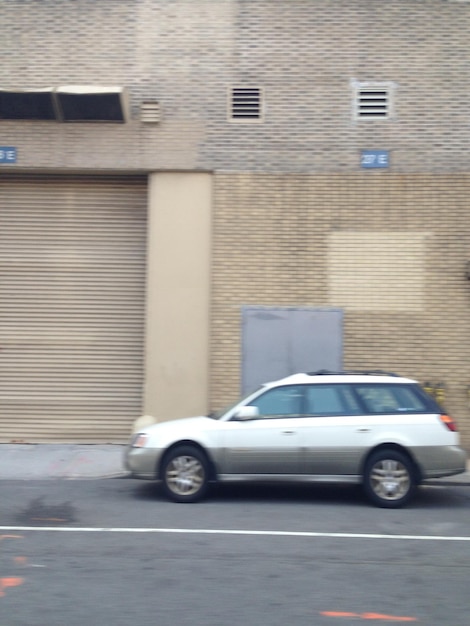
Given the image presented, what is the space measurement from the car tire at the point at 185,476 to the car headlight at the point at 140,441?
38 centimetres

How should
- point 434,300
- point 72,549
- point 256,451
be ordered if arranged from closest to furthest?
point 72,549
point 256,451
point 434,300

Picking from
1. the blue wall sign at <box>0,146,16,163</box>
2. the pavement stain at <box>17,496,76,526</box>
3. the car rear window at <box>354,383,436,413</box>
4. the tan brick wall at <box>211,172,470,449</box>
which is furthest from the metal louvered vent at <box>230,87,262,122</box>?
the pavement stain at <box>17,496,76,526</box>

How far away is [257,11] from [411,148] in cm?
381

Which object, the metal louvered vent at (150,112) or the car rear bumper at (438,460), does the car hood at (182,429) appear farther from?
the metal louvered vent at (150,112)

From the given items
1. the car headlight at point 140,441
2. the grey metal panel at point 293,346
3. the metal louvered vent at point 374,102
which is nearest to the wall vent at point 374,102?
the metal louvered vent at point 374,102

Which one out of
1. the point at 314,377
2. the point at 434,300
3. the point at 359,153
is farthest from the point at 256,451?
the point at 359,153

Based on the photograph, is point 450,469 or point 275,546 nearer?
point 275,546

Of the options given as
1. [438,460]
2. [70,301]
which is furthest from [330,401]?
[70,301]

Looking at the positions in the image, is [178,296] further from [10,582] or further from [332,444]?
[10,582]

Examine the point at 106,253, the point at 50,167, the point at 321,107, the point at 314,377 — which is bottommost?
the point at 314,377

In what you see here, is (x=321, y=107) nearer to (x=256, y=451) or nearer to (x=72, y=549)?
(x=256, y=451)

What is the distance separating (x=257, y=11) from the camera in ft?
46.9

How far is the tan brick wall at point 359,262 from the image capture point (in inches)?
546

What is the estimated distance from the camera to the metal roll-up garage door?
1461cm
